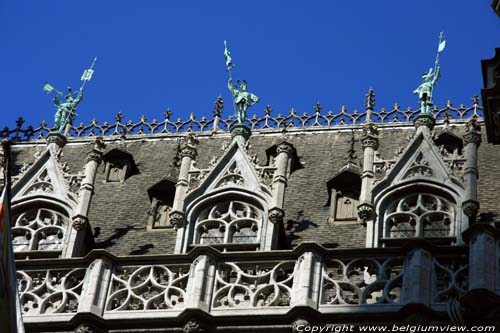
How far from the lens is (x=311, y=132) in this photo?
1512 inches

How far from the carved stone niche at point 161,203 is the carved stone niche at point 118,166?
1.79 meters

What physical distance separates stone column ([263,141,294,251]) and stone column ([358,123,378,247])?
4.35 ft

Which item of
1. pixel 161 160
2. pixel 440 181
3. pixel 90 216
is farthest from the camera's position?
pixel 161 160

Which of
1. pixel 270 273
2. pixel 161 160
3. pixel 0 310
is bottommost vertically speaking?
pixel 0 310

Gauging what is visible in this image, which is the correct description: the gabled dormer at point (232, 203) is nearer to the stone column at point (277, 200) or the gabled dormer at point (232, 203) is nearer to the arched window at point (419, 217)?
the stone column at point (277, 200)

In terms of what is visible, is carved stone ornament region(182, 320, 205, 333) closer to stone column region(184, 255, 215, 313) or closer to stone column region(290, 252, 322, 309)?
stone column region(184, 255, 215, 313)

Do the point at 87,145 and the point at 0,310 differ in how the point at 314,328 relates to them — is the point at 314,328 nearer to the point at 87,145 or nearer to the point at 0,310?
the point at 0,310

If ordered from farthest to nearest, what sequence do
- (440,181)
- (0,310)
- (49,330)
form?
(440,181) < (49,330) < (0,310)

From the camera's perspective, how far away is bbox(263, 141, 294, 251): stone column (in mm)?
31469

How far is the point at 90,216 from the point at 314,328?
7195mm

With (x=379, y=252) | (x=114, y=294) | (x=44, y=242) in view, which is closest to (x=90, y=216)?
(x=44, y=242)

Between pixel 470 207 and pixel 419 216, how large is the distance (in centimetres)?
90

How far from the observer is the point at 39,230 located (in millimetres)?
32812

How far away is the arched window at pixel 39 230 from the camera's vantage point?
1281 inches
